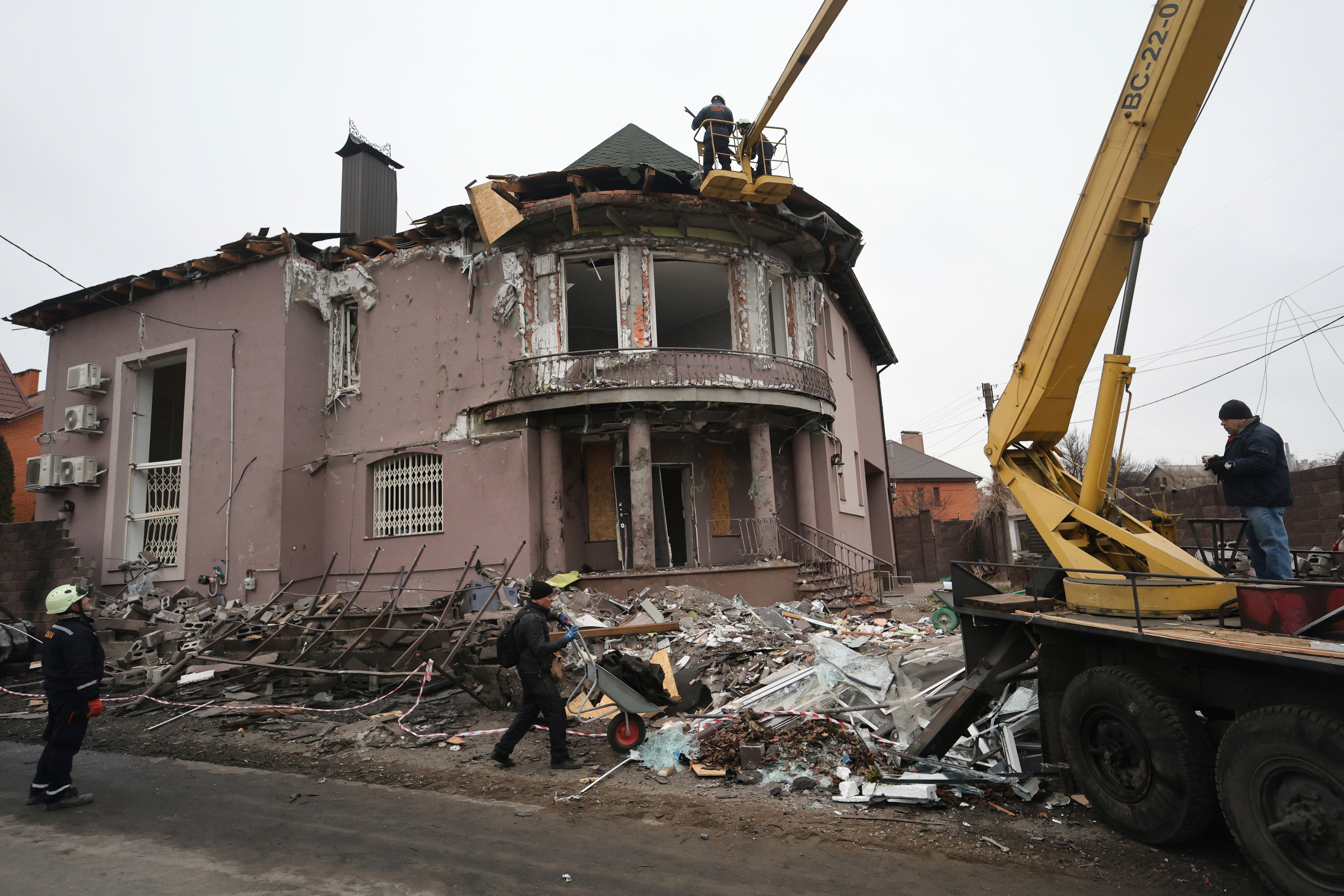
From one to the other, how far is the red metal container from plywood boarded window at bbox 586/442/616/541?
41.0 ft

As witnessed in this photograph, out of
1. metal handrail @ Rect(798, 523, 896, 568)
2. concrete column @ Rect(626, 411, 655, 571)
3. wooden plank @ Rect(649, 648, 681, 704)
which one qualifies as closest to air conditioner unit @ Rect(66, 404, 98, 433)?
concrete column @ Rect(626, 411, 655, 571)

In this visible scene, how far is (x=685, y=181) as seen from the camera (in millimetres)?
14336

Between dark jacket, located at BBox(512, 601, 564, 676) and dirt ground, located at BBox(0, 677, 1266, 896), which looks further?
dark jacket, located at BBox(512, 601, 564, 676)

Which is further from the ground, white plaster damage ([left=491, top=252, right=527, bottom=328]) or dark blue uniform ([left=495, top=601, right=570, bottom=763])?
white plaster damage ([left=491, top=252, right=527, bottom=328])

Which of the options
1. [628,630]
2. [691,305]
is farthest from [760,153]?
[628,630]

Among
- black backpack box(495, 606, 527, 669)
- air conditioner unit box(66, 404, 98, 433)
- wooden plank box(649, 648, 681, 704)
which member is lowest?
wooden plank box(649, 648, 681, 704)

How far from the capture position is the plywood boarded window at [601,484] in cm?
1600

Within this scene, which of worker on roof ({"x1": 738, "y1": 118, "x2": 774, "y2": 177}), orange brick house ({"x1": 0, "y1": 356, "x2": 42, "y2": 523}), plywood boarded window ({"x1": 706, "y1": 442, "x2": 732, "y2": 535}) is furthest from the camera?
orange brick house ({"x1": 0, "y1": 356, "x2": 42, "y2": 523})

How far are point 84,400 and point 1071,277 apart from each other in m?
21.2

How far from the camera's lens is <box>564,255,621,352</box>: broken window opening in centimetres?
1523

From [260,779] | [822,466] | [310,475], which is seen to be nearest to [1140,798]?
[260,779]

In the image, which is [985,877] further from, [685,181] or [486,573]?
[685,181]

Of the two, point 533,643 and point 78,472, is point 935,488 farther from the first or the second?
point 533,643

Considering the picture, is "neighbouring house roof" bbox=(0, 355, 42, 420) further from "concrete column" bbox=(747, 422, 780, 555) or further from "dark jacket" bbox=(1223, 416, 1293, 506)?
"dark jacket" bbox=(1223, 416, 1293, 506)
